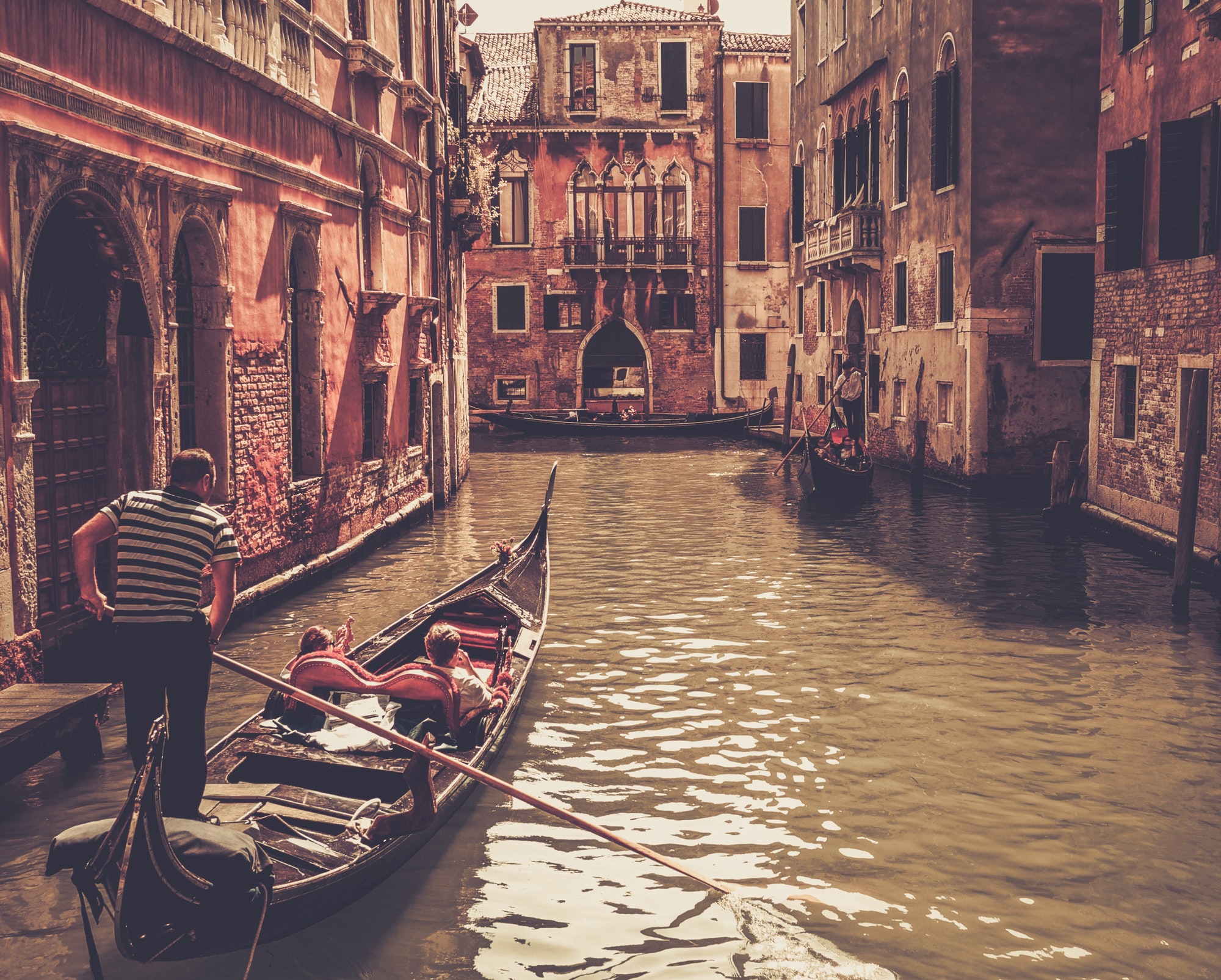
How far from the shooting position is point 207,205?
310 inches

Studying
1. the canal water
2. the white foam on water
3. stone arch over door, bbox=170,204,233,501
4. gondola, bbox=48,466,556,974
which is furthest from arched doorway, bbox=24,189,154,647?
the white foam on water

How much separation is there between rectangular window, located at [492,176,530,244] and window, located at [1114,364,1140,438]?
63.8 ft

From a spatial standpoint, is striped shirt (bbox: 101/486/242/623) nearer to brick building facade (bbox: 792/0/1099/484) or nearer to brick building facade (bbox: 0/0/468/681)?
brick building facade (bbox: 0/0/468/681)

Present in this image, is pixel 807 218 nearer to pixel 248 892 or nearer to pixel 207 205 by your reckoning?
pixel 207 205

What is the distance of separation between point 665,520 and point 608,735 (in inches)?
316

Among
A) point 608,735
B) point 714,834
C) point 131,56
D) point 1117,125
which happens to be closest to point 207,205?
point 131,56

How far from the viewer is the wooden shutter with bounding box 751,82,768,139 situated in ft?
98.2

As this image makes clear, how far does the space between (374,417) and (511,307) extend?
18.1 metres

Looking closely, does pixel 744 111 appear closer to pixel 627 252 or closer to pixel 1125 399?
pixel 627 252

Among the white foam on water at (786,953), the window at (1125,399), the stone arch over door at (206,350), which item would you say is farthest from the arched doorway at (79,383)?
the window at (1125,399)

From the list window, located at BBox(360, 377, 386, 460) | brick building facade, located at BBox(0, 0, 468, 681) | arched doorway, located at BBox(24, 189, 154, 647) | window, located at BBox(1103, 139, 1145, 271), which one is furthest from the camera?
window, located at BBox(360, 377, 386, 460)

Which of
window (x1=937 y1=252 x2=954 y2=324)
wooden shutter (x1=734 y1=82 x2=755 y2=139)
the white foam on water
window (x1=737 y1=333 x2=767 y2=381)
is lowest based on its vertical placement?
the white foam on water

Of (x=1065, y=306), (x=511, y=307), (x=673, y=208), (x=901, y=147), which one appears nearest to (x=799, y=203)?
(x=673, y=208)

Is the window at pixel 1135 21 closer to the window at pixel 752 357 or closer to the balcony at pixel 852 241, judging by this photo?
the balcony at pixel 852 241
